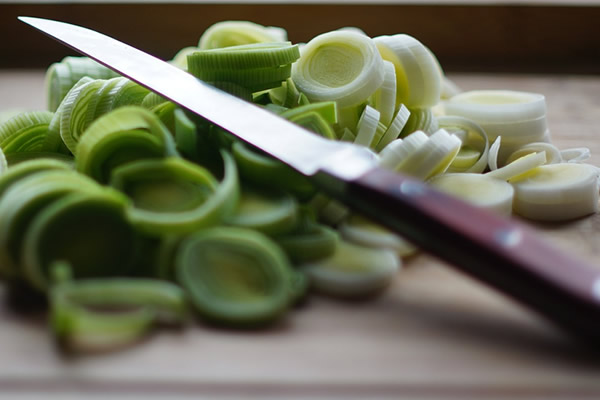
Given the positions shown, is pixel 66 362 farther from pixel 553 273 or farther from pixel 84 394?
pixel 553 273

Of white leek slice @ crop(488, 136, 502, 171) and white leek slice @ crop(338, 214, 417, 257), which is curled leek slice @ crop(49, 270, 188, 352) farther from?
white leek slice @ crop(488, 136, 502, 171)

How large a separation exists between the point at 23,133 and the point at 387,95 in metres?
0.73

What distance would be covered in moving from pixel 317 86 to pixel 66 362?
73cm

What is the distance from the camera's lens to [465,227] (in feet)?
2.69

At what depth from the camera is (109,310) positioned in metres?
0.88

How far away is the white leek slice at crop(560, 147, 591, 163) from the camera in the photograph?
142 centimetres

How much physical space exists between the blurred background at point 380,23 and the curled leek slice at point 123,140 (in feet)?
5.05

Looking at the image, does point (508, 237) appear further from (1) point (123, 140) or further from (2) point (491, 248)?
(1) point (123, 140)

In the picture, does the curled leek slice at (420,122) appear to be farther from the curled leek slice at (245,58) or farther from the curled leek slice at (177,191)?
the curled leek slice at (177,191)

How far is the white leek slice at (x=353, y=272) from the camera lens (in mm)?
922

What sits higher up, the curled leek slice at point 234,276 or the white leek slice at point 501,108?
the white leek slice at point 501,108

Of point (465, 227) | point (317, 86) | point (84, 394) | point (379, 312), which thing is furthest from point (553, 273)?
point (317, 86)

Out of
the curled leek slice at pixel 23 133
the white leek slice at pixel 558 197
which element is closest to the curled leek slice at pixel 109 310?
the curled leek slice at pixel 23 133

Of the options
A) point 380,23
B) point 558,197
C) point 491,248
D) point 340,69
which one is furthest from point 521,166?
point 380,23
